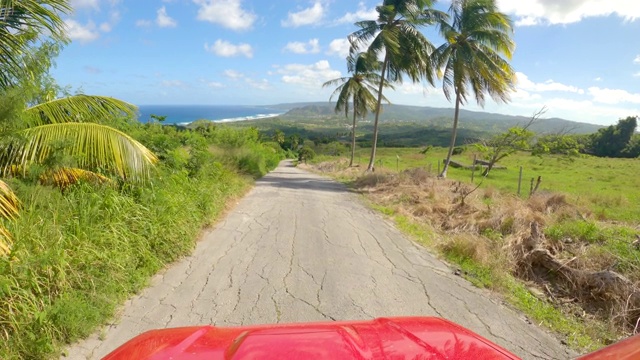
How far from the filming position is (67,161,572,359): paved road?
388 cm

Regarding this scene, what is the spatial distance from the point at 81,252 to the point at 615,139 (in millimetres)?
62285

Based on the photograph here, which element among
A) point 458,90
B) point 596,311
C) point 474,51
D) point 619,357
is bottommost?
point 596,311

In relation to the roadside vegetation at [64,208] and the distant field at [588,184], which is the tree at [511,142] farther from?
the roadside vegetation at [64,208]

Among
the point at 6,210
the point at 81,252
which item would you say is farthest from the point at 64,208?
the point at 81,252

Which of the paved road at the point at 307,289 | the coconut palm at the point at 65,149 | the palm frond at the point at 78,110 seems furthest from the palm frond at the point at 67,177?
the paved road at the point at 307,289

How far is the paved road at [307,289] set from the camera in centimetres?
388

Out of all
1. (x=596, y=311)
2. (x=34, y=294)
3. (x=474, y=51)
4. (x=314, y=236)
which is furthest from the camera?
(x=474, y=51)

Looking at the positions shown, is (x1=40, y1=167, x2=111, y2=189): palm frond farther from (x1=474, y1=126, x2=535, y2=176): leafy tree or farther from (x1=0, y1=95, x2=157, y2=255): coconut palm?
(x1=474, y1=126, x2=535, y2=176): leafy tree

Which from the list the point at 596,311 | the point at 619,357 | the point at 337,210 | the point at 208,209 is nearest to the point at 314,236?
the point at 208,209

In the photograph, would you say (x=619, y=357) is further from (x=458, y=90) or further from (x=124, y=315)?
(x=458, y=90)

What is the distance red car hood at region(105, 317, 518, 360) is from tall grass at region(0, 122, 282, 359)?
1854 millimetres

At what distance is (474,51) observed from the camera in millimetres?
15609

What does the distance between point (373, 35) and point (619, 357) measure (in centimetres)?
2028

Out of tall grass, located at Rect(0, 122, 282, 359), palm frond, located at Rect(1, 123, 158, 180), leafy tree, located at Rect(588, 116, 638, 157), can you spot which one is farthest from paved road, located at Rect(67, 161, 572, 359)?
leafy tree, located at Rect(588, 116, 638, 157)
